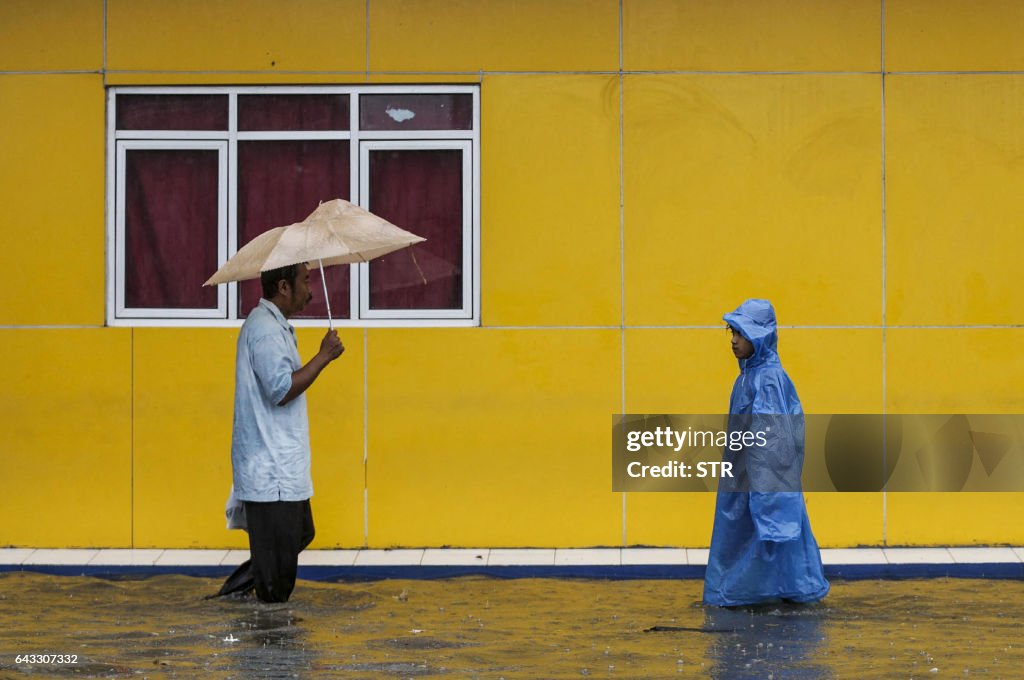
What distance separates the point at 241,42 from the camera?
39.5ft

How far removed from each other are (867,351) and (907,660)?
3969 millimetres

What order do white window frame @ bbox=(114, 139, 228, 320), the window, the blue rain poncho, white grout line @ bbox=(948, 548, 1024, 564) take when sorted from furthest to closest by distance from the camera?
white window frame @ bbox=(114, 139, 228, 320) → the window → white grout line @ bbox=(948, 548, 1024, 564) → the blue rain poncho

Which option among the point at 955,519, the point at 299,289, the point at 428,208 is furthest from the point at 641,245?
the point at 299,289

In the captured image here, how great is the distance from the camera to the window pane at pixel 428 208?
12125mm

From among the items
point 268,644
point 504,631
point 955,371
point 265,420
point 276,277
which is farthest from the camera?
point 955,371

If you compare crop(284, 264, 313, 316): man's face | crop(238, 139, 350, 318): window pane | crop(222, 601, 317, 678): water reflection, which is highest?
crop(238, 139, 350, 318): window pane

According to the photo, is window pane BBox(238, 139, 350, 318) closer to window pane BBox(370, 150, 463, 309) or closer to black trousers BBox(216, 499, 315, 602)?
window pane BBox(370, 150, 463, 309)

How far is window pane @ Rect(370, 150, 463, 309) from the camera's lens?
39.8 feet

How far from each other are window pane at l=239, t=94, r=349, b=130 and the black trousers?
11.0ft

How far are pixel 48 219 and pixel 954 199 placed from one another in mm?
6009

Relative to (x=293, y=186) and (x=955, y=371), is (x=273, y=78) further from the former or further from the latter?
(x=955, y=371)

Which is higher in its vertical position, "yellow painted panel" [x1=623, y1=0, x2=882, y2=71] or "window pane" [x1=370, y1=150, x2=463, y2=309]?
"yellow painted panel" [x1=623, y1=0, x2=882, y2=71]

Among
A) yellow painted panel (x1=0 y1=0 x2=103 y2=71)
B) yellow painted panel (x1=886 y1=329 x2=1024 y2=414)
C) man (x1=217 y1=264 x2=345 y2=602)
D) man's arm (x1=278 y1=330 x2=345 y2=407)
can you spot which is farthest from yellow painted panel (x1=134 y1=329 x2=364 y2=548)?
yellow painted panel (x1=886 y1=329 x2=1024 y2=414)

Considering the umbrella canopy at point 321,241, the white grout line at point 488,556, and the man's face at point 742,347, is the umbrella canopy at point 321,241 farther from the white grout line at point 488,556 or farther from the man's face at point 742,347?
the white grout line at point 488,556
